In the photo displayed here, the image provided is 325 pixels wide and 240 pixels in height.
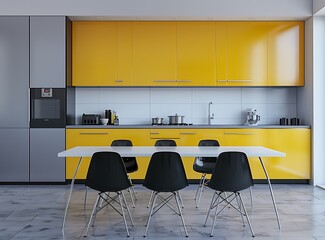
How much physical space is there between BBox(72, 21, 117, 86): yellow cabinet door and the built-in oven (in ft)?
1.40

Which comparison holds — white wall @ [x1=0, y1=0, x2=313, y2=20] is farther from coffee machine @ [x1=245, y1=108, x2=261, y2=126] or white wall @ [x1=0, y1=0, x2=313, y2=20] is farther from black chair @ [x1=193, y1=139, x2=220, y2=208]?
black chair @ [x1=193, y1=139, x2=220, y2=208]

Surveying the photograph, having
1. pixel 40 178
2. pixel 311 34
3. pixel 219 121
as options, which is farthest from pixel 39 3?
pixel 311 34

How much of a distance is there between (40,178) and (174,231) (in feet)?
10.2

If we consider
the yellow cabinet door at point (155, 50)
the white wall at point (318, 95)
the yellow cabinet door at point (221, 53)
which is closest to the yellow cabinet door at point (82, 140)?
the yellow cabinet door at point (155, 50)

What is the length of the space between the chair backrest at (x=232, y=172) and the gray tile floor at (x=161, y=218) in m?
0.46

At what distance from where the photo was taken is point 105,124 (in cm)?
633

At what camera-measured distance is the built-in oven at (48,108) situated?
234 inches

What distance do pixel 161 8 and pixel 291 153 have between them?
307cm

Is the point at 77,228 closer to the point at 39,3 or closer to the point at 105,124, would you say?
the point at 105,124

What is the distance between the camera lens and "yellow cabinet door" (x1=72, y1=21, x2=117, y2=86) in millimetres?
6219

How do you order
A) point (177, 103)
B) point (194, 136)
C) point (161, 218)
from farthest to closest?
point (177, 103) < point (194, 136) < point (161, 218)

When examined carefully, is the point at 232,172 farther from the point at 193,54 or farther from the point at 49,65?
the point at 49,65

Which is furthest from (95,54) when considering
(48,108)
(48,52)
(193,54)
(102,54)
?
(193,54)

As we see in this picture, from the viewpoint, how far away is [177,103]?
21.8ft
